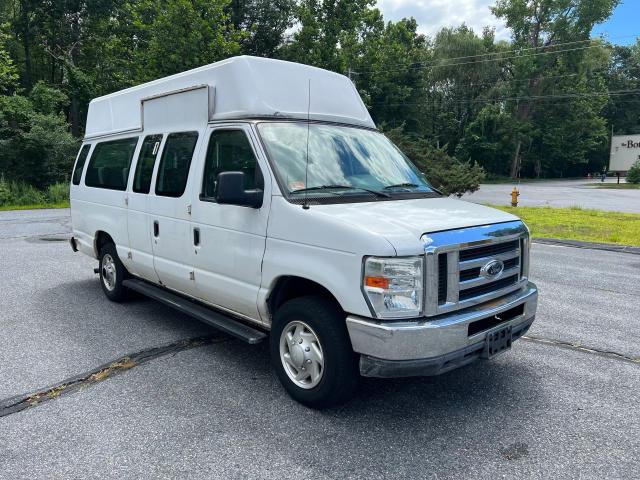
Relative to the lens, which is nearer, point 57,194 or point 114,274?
point 114,274

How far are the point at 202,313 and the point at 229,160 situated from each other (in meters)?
1.48

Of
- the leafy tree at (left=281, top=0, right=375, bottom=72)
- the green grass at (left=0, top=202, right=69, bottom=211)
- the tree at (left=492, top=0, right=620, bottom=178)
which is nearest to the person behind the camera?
the green grass at (left=0, top=202, right=69, bottom=211)

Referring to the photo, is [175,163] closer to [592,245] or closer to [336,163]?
[336,163]

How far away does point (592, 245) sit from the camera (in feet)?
37.3

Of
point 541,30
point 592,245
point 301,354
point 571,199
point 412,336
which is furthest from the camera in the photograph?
point 541,30

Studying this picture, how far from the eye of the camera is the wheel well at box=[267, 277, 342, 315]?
3.81m

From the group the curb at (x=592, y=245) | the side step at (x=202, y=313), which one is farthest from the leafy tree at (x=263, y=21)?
the side step at (x=202, y=313)

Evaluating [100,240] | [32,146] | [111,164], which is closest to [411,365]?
[111,164]

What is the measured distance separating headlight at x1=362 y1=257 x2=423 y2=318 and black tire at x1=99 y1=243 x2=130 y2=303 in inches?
164

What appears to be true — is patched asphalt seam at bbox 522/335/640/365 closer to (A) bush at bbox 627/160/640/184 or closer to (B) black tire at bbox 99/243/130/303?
(B) black tire at bbox 99/243/130/303

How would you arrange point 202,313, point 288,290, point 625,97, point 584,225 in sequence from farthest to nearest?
point 625,97 → point 584,225 → point 202,313 → point 288,290

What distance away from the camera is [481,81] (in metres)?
57.0

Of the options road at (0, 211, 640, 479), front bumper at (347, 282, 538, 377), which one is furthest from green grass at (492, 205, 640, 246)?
front bumper at (347, 282, 538, 377)

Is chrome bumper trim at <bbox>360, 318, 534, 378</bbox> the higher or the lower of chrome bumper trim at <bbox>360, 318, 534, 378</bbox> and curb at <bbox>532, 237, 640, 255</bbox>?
the higher
